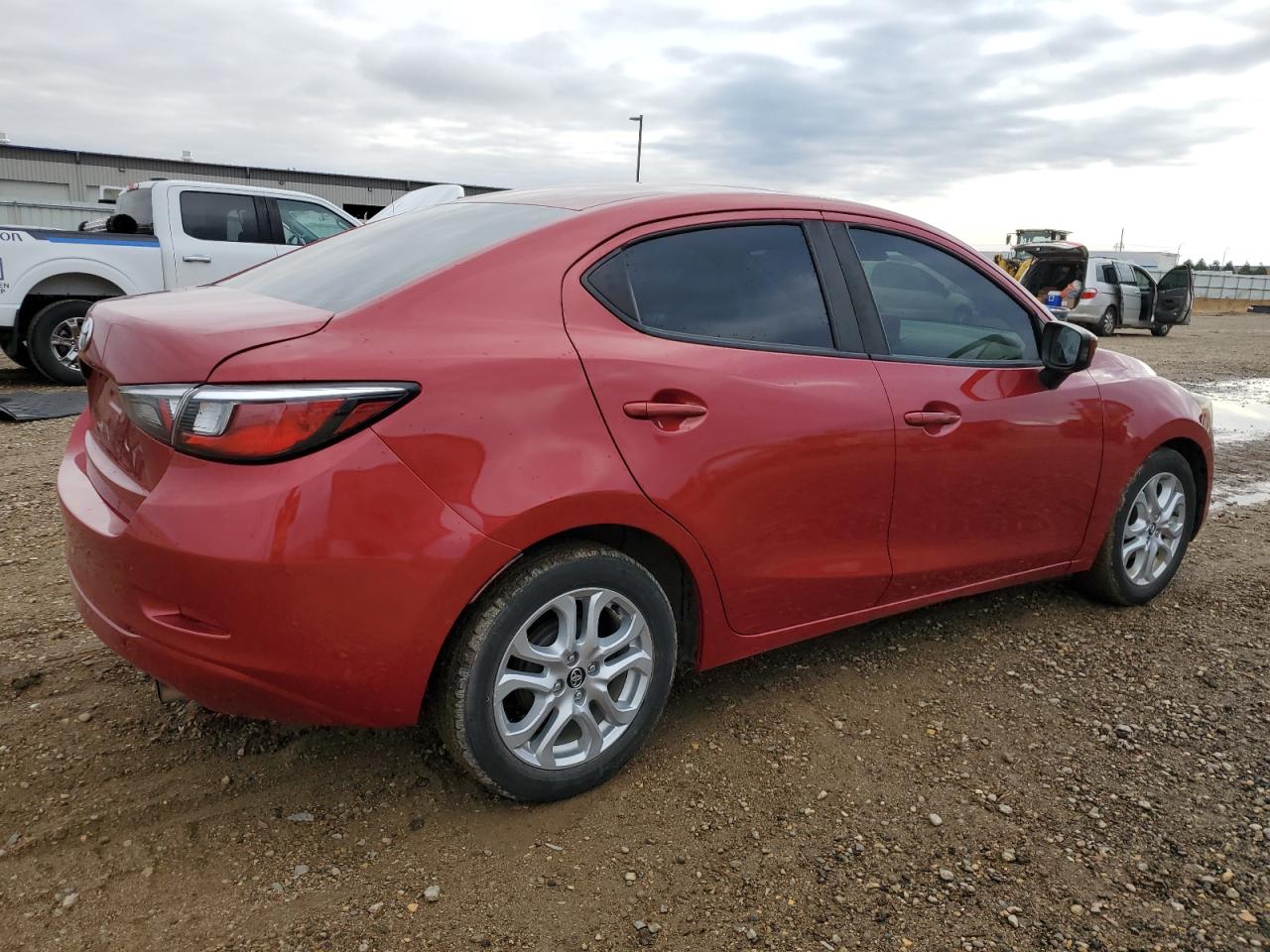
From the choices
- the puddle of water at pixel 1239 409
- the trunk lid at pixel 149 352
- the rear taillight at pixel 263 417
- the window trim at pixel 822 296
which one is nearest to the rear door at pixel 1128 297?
the puddle of water at pixel 1239 409

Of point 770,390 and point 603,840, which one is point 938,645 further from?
point 603,840

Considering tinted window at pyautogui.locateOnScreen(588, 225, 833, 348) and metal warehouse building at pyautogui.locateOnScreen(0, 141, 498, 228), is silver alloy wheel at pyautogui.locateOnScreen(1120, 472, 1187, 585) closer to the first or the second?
tinted window at pyautogui.locateOnScreen(588, 225, 833, 348)

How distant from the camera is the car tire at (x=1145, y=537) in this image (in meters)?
4.06

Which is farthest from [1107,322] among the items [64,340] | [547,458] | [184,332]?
[184,332]

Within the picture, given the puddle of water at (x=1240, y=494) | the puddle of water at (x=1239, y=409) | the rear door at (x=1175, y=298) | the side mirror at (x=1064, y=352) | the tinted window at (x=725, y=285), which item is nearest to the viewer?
the tinted window at (x=725, y=285)

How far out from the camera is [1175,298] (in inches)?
860

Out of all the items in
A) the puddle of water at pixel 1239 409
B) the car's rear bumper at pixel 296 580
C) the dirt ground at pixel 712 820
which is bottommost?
the dirt ground at pixel 712 820

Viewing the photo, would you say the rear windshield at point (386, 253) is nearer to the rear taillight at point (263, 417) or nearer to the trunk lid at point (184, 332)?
the trunk lid at point (184, 332)

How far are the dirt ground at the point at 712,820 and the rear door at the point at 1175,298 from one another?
21.1 m

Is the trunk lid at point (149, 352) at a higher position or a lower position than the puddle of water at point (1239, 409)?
higher

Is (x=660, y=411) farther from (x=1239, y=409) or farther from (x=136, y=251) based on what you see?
(x=1239, y=409)

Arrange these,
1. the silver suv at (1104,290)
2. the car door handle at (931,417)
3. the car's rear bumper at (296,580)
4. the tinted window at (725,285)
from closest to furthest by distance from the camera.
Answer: the car's rear bumper at (296,580)
the tinted window at (725,285)
the car door handle at (931,417)
the silver suv at (1104,290)

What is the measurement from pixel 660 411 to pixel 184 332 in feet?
3.80

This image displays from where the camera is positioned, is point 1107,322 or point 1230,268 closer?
point 1107,322
